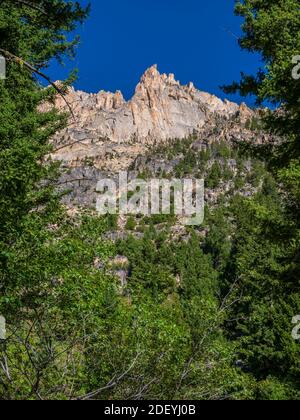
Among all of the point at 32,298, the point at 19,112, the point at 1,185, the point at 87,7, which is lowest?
the point at 32,298

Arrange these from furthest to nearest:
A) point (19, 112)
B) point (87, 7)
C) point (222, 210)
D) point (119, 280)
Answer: point (222, 210), point (19, 112), point (87, 7), point (119, 280)

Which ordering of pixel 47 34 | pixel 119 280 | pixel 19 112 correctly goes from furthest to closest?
pixel 47 34 → pixel 19 112 → pixel 119 280

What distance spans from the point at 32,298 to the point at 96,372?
248 centimetres

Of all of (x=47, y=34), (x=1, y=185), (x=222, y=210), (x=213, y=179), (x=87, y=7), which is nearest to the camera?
(x=1, y=185)

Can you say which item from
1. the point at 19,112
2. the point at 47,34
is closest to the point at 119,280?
the point at 19,112

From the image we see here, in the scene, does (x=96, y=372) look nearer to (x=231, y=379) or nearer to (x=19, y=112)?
(x=231, y=379)

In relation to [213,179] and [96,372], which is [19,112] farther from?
[213,179]

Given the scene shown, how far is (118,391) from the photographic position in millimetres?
7770

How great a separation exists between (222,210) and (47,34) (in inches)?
3716

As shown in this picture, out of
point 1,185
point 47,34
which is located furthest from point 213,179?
point 1,185

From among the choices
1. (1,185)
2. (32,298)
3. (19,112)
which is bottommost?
(32,298)

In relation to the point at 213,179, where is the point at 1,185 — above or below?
below

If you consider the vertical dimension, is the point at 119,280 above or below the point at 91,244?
below
